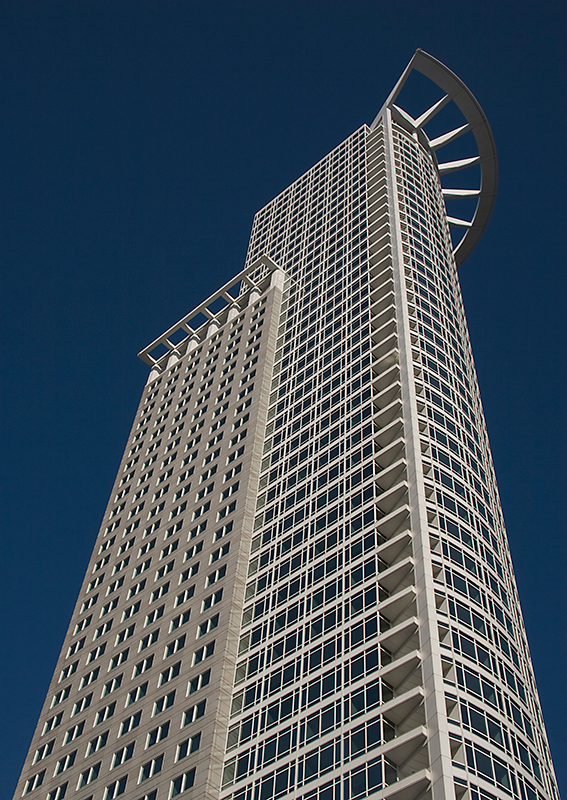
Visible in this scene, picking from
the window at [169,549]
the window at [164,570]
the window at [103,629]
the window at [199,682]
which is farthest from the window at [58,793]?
the window at [169,549]

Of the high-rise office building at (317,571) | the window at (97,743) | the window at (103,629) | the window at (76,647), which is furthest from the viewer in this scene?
the window at (76,647)

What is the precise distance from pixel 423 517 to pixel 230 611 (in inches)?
590

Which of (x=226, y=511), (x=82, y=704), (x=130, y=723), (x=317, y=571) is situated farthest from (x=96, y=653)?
(x=317, y=571)

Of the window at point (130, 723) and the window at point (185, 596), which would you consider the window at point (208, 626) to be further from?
the window at point (130, 723)

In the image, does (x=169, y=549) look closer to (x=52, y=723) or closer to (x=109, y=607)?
(x=109, y=607)

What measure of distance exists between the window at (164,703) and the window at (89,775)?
5.22m

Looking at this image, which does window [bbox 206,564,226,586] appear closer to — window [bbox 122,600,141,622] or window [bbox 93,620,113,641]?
window [bbox 122,600,141,622]

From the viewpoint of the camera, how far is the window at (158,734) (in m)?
52.0

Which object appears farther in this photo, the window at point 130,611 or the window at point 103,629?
the window at point 103,629

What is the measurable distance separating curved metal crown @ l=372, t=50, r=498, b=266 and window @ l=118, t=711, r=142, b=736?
3023 inches

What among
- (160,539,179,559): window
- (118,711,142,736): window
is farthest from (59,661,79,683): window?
(118,711,142,736): window

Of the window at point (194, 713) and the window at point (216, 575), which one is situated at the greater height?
the window at point (216, 575)

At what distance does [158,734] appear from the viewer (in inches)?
2064

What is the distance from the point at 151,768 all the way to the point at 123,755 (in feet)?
12.3
